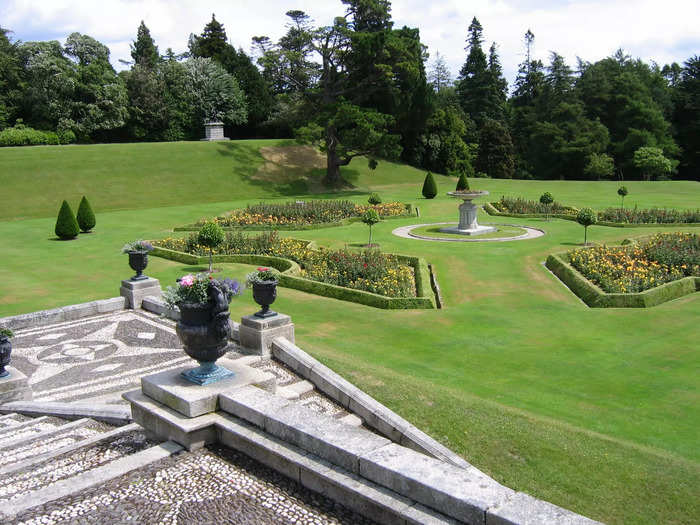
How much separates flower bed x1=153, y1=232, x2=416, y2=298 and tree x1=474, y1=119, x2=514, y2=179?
51178 millimetres

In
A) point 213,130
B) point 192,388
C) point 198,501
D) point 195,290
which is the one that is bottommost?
point 198,501

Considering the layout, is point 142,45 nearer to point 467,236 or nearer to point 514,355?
point 467,236

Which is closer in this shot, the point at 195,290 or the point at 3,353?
the point at 195,290

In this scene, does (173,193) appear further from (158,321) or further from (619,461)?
(619,461)

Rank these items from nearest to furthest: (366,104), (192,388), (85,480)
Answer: (85,480), (192,388), (366,104)

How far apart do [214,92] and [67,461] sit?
6094 cm

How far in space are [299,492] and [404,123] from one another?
2262 inches

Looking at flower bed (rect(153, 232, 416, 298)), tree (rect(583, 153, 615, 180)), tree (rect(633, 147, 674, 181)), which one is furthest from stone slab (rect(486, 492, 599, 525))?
tree (rect(633, 147, 674, 181))

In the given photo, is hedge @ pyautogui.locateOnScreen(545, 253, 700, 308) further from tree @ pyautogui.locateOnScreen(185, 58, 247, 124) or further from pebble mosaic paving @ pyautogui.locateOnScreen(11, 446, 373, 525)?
tree @ pyautogui.locateOnScreen(185, 58, 247, 124)

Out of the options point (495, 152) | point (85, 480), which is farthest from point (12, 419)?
point (495, 152)

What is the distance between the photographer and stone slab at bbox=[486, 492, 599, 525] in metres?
4.40

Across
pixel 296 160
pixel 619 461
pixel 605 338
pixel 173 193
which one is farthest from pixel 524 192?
pixel 619 461

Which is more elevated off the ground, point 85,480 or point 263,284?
point 263,284

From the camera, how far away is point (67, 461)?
6.67 meters
